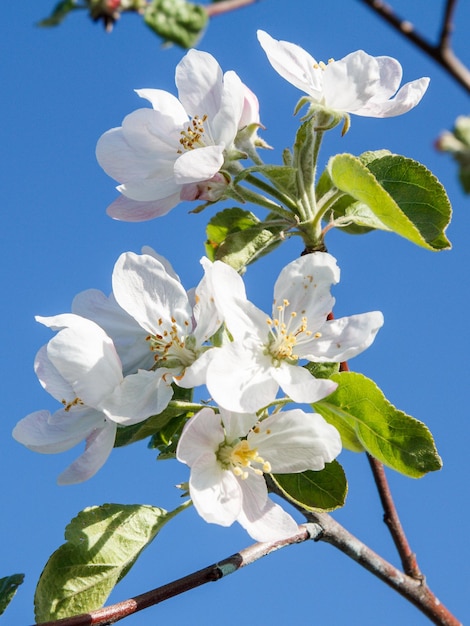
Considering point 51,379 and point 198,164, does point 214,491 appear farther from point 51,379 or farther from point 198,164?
point 198,164

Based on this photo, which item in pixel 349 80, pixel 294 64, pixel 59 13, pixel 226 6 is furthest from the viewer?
pixel 294 64

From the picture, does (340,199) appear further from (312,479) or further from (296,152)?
(312,479)

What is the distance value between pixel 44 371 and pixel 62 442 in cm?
16

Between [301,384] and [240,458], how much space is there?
20cm

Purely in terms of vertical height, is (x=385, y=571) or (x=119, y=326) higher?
(x=119, y=326)

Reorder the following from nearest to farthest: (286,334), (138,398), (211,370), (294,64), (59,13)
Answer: (59,13) < (211,370) < (138,398) < (286,334) < (294,64)

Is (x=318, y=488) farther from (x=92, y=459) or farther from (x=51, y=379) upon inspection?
(x=51, y=379)

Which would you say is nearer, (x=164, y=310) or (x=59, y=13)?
(x=59, y=13)

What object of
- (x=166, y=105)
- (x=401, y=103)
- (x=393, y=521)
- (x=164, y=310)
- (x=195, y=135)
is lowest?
(x=393, y=521)

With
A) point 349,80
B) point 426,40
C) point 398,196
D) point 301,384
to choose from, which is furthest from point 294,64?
point 426,40

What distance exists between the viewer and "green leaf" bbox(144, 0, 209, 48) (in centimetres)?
112

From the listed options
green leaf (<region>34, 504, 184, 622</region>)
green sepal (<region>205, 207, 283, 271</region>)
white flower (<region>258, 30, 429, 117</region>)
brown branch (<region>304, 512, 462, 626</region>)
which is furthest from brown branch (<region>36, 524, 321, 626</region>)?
white flower (<region>258, 30, 429, 117</region>)

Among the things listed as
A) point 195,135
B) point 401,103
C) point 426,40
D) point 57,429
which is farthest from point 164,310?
point 426,40

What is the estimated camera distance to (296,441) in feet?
5.85
